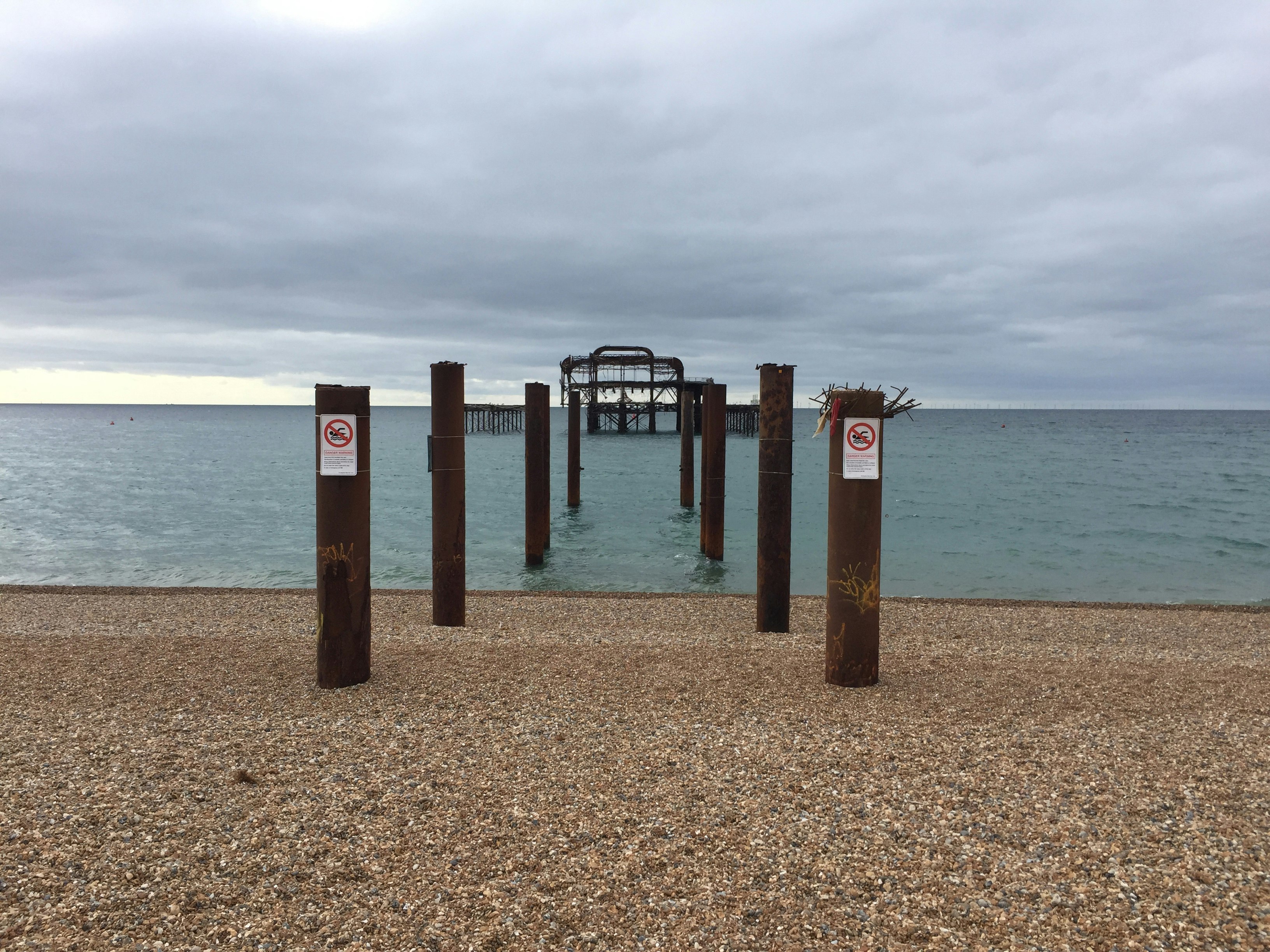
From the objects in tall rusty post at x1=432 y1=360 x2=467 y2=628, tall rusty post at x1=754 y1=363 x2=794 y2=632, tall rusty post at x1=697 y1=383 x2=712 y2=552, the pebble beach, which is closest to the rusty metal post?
tall rusty post at x1=697 y1=383 x2=712 y2=552

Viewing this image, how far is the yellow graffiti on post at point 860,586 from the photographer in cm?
552

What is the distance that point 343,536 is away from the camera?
5.43m

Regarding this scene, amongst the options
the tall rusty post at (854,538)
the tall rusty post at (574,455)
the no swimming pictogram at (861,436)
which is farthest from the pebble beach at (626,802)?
the tall rusty post at (574,455)

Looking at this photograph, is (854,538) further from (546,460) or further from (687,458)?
(687,458)

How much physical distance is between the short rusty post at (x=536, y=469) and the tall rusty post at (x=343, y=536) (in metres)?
8.47

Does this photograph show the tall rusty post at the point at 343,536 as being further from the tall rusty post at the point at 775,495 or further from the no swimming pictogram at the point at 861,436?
the tall rusty post at the point at 775,495

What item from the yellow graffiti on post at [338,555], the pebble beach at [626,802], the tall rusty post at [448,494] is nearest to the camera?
the pebble beach at [626,802]

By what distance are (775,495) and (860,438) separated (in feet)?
8.92

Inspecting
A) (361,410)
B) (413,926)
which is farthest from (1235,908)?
(361,410)

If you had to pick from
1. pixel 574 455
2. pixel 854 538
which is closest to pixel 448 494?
pixel 854 538

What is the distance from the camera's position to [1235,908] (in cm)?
306

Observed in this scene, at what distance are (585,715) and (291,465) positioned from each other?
50.3 metres

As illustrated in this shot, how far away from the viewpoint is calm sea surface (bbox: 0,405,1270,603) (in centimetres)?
1590

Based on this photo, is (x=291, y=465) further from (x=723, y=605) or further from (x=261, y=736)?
(x=261, y=736)
